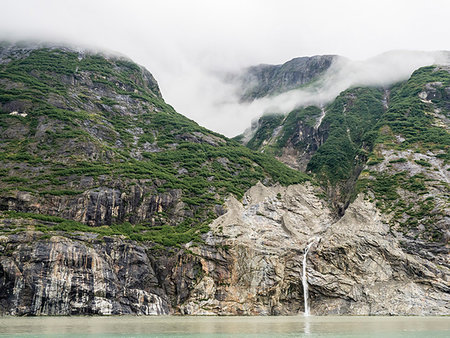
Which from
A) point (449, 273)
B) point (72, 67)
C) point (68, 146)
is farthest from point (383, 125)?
Answer: point (72, 67)

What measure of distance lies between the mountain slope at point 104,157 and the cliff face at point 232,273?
21.7 ft

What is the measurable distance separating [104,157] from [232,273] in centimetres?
4605

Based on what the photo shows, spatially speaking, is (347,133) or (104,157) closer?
(104,157)

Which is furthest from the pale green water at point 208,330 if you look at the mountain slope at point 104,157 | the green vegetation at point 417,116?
the green vegetation at point 417,116

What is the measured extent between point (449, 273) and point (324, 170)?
67.2m

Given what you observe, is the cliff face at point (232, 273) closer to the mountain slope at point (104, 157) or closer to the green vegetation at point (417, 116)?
the mountain slope at point (104, 157)

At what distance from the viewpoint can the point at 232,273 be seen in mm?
73312

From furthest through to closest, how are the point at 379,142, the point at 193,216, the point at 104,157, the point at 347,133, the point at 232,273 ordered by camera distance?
the point at 347,133 → the point at 379,142 → the point at 104,157 → the point at 193,216 → the point at 232,273

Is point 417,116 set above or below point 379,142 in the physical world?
above

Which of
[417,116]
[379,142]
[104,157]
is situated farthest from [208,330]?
[417,116]

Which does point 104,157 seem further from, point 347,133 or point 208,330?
point 347,133

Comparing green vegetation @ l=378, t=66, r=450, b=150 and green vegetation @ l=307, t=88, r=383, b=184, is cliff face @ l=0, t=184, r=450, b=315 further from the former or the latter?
green vegetation @ l=307, t=88, r=383, b=184

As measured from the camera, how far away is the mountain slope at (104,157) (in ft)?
261

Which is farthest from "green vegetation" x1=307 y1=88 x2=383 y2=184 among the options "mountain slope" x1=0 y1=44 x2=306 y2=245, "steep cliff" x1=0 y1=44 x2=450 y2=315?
"mountain slope" x1=0 y1=44 x2=306 y2=245
